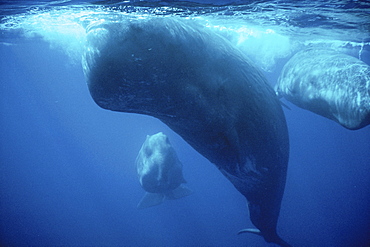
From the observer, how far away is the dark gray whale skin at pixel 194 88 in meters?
2.65

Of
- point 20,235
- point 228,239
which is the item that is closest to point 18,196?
point 20,235

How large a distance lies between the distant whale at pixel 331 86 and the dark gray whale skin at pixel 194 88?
1783 mm

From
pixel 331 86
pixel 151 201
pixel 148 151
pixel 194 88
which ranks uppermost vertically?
pixel 194 88

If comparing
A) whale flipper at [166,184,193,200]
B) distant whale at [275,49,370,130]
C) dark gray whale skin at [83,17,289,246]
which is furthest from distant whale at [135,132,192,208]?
dark gray whale skin at [83,17,289,246]

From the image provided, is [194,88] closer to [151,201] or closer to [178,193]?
[178,193]

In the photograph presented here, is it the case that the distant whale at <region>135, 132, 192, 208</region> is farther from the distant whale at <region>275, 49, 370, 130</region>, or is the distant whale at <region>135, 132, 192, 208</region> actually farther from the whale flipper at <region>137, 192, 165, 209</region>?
the distant whale at <region>275, 49, 370, 130</region>

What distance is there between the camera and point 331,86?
6496 mm

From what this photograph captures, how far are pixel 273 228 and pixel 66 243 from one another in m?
29.8

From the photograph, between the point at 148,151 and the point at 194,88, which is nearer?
the point at 194,88

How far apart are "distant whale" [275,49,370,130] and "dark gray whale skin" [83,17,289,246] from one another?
1.78 m

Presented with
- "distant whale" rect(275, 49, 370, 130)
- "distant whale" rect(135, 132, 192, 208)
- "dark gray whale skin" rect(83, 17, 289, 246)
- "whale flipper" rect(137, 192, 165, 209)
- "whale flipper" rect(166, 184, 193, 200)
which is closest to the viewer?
"dark gray whale skin" rect(83, 17, 289, 246)

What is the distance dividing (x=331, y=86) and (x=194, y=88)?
5.08m

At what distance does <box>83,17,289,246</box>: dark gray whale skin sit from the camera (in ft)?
8.70

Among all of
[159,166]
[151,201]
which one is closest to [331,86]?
[159,166]
